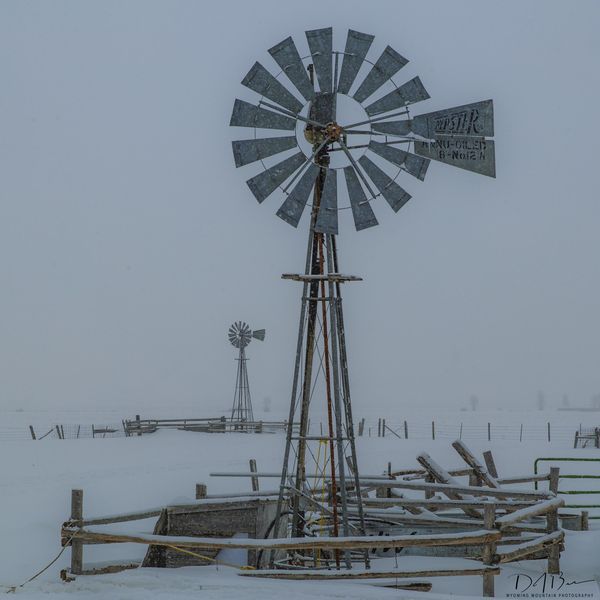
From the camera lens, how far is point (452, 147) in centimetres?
1186

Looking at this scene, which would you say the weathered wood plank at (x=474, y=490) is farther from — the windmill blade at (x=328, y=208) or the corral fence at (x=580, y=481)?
the windmill blade at (x=328, y=208)

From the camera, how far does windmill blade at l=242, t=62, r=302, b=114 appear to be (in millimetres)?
11711

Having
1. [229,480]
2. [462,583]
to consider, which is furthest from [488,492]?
[229,480]

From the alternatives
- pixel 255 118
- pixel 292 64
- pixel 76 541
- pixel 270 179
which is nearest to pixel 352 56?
pixel 292 64

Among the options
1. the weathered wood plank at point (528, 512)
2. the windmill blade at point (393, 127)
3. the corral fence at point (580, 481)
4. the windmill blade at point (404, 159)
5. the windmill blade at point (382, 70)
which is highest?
the windmill blade at point (382, 70)

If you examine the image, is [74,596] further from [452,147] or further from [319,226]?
[452,147]

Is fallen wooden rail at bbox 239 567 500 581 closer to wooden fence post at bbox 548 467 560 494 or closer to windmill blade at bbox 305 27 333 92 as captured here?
wooden fence post at bbox 548 467 560 494

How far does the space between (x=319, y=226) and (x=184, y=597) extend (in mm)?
5056

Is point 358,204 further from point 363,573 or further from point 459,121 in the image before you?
point 363,573

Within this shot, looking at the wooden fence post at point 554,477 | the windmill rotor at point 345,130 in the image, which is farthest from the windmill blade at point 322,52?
the wooden fence post at point 554,477

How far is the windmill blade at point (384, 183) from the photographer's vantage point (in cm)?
1204

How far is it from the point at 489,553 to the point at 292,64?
272 inches
